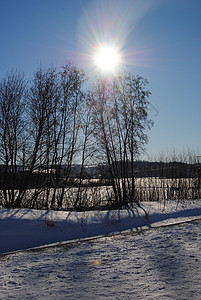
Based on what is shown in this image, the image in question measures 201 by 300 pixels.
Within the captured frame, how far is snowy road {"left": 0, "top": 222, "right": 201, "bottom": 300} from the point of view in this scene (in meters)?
2.92

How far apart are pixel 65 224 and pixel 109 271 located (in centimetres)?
321

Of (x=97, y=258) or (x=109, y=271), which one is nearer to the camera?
(x=109, y=271)

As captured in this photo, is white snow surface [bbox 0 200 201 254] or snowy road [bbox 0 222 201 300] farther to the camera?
white snow surface [bbox 0 200 201 254]

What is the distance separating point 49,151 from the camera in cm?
1163

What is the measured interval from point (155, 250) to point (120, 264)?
1.00 meters

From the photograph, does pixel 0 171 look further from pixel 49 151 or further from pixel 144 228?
pixel 144 228

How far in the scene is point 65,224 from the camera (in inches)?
263

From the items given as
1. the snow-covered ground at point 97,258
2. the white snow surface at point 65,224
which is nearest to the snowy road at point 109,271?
the snow-covered ground at point 97,258

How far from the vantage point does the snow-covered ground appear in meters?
2.99

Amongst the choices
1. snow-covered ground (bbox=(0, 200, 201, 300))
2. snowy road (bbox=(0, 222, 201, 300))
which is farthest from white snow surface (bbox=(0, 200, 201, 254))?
snowy road (bbox=(0, 222, 201, 300))

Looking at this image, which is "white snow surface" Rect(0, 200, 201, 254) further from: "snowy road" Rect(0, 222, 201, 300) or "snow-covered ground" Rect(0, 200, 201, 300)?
"snowy road" Rect(0, 222, 201, 300)

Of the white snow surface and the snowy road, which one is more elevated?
the white snow surface

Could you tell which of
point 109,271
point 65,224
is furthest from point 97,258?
point 65,224

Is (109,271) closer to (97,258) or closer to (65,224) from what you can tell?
(97,258)
